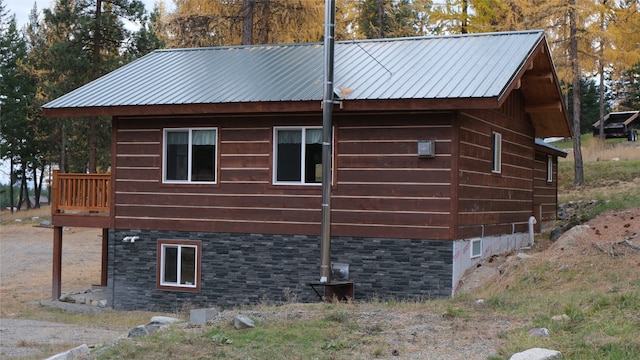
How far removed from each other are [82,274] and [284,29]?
1008 centimetres

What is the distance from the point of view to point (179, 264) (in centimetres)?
1633

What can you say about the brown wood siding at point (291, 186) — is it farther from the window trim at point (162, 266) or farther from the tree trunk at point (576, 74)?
the tree trunk at point (576, 74)

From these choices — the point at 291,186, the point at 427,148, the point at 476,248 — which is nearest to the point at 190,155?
the point at 291,186

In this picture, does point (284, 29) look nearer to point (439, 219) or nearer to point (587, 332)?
point (439, 219)

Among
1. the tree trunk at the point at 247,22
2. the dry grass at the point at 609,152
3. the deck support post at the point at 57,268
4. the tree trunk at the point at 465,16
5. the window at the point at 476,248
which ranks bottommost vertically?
the deck support post at the point at 57,268

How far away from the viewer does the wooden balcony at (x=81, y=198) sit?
17250 millimetres

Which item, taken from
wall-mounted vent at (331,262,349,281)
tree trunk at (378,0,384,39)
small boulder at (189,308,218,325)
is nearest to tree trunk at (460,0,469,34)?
tree trunk at (378,0,384,39)

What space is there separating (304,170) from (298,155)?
31cm

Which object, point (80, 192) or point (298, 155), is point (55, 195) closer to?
point (80, 192)

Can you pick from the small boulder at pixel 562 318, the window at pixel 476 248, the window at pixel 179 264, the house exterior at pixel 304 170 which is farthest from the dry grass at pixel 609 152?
the small boulder at pixel 562 318

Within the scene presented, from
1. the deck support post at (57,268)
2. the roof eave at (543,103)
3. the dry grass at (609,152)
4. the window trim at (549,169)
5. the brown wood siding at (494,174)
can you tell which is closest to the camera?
the brown wood siding at (494,174)

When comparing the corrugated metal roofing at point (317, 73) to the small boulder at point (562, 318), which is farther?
the corrugated metal roofing at point (317, 73)

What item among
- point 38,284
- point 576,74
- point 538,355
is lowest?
point 38,284

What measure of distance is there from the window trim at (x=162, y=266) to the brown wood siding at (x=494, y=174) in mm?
5262
